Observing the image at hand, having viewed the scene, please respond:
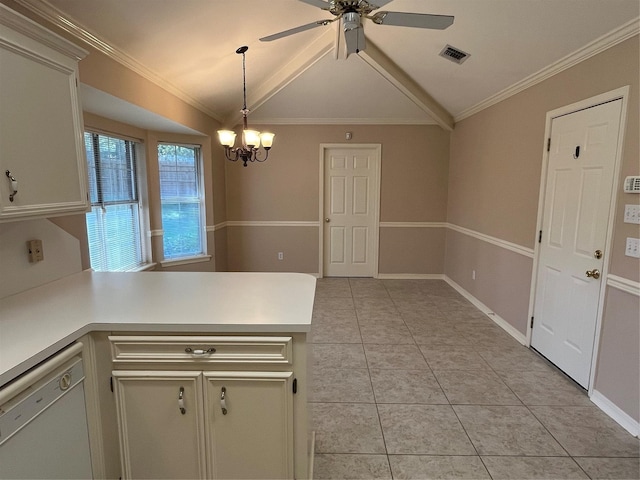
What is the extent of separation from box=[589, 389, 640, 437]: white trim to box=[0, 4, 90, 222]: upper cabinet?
3288mm

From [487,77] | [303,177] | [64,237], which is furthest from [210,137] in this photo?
[487,77]

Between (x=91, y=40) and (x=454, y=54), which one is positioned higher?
(x=454, y=54)

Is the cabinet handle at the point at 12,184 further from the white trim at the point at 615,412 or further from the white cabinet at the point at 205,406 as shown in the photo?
the white trim at the point at 615,412

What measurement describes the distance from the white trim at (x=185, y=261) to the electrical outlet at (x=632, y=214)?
4.22m

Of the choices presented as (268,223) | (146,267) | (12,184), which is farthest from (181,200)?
(12,184)

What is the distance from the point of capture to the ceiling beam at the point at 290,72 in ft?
11.9

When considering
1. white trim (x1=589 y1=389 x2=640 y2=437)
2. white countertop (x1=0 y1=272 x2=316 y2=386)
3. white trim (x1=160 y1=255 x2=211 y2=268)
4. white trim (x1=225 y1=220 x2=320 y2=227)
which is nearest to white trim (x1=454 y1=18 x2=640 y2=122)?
white trim (x1=589 y1=389 x2=640 y2=437)

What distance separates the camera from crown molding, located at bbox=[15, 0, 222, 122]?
180 centimetres

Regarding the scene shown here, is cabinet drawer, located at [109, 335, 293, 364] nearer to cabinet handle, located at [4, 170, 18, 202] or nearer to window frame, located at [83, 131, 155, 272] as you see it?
cabinet handle, located at [4, 170, 18, 202]

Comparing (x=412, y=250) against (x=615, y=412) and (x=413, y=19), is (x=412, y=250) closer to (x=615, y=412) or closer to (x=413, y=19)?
(x=615, y=412)

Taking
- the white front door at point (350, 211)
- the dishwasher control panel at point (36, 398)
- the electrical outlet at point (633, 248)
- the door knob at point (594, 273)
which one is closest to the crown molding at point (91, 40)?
the dishwasher control panel at point (36, 398)

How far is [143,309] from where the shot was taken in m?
1.55

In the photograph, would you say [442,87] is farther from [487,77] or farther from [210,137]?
[210,137]

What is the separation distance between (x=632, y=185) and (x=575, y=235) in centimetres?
59
